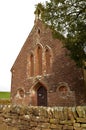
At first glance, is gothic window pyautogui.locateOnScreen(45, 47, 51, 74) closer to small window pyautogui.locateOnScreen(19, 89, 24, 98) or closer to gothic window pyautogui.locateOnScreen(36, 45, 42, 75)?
gothic window pyautogui.locateOnScreen(36, 45, 42, 75)

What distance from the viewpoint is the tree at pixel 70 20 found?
15922mm

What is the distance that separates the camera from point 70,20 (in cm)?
1631

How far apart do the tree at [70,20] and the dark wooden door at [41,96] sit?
1031cm

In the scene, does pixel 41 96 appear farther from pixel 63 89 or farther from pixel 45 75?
pixel 63 89

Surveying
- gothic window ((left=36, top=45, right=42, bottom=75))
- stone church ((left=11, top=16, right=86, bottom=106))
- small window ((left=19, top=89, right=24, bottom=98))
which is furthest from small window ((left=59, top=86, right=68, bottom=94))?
small window ((left=19, top=89, right=24, bottom=98))

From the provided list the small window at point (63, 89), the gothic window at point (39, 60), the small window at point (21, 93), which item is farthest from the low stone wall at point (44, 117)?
the small window at point (21, 93)

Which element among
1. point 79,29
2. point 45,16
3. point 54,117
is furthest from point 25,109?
point 45,16

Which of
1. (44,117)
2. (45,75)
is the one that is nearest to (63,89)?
(45,75)

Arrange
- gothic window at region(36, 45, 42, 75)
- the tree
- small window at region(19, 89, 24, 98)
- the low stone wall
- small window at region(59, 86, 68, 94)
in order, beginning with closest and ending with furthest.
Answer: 1. the low stone wall
2. the tree
3. small window at region(59, 86, 68, 94)
4. gothic window at region(36, 45, 42, 75)
5. small window at region(19, 89, 24, 98)

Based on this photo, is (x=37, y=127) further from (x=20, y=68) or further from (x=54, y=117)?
(x=20, y=68)

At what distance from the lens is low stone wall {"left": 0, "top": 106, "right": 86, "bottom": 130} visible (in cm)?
757

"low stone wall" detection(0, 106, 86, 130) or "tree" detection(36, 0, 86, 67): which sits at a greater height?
"tree" detection(36, 0, 86, 67)

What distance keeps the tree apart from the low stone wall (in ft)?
27.3

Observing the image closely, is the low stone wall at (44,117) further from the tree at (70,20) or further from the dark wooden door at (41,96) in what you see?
the dark wooden door at (41,96)
